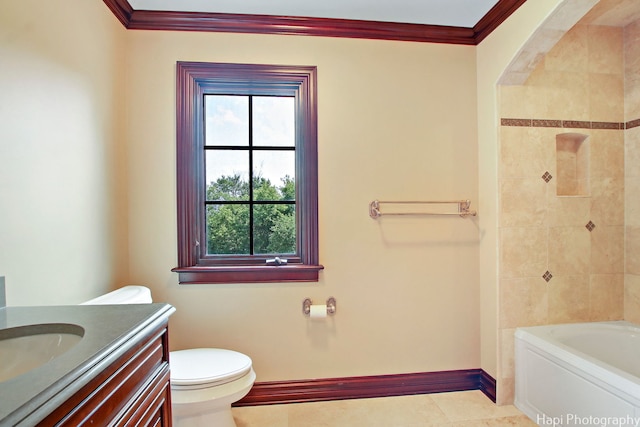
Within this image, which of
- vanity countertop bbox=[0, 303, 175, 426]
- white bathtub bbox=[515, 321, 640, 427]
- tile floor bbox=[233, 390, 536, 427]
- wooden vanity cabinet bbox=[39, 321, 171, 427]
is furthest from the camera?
tile floor bbox=[233, 390, 536, 427]

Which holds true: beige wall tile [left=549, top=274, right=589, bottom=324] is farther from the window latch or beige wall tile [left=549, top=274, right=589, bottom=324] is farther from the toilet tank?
the toilet tank

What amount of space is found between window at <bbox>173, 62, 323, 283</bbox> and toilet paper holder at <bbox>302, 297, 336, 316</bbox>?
152mm

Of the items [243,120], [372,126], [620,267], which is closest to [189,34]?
[243,120]

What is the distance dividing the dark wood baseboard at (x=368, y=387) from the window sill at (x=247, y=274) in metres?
0.64

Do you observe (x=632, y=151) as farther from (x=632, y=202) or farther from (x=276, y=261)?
(x=276, y=261)

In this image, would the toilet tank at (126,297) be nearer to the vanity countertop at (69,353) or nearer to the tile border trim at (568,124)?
the vanity countertop at (69,353)

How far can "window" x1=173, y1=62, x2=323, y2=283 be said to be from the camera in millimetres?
1877

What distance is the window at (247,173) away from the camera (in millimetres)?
1877

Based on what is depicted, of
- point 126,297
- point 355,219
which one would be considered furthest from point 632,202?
point 126,297

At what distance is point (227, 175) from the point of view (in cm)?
201

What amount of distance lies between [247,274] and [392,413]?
1.17 meters

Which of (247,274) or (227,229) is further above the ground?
(227,229)

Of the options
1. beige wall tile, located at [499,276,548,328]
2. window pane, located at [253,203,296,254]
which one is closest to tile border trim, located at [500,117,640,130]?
beige wall tile, located at [499,276,548,328]

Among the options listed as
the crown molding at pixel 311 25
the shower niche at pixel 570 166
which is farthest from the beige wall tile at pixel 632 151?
the crown molding at pixel 311 25
